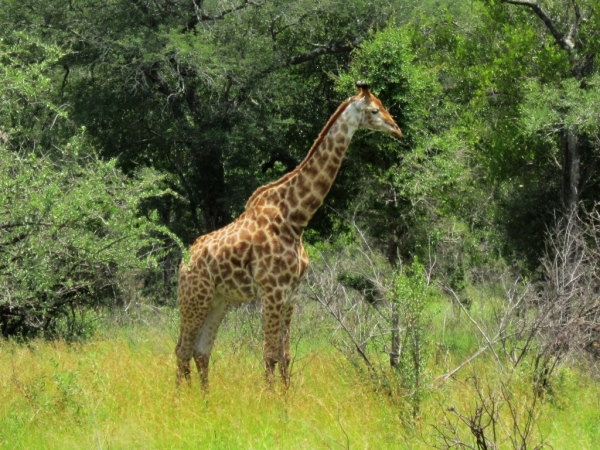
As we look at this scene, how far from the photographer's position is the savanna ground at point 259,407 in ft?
25.8

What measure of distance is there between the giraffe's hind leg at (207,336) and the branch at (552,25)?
6797 mm

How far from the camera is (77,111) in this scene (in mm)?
19500

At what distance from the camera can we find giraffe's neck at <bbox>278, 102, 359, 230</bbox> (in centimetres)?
939

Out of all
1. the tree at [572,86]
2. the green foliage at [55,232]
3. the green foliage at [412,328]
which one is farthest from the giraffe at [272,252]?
the tree at [572,86]

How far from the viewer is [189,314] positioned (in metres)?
9.54

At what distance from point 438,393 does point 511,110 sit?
24.2 feet

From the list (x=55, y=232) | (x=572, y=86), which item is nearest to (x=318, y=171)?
(x=55, y=232)

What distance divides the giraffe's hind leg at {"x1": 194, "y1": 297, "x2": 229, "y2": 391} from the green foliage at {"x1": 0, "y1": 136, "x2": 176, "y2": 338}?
86cm

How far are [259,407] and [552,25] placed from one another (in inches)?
311

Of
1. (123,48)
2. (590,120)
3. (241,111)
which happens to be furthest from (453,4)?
(590,120)

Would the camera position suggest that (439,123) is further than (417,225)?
Yes

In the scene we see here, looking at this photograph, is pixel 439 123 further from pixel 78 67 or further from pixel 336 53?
pixel 78 67

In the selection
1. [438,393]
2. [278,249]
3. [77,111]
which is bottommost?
[438,393]

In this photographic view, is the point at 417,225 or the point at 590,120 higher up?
the point at 590,120
